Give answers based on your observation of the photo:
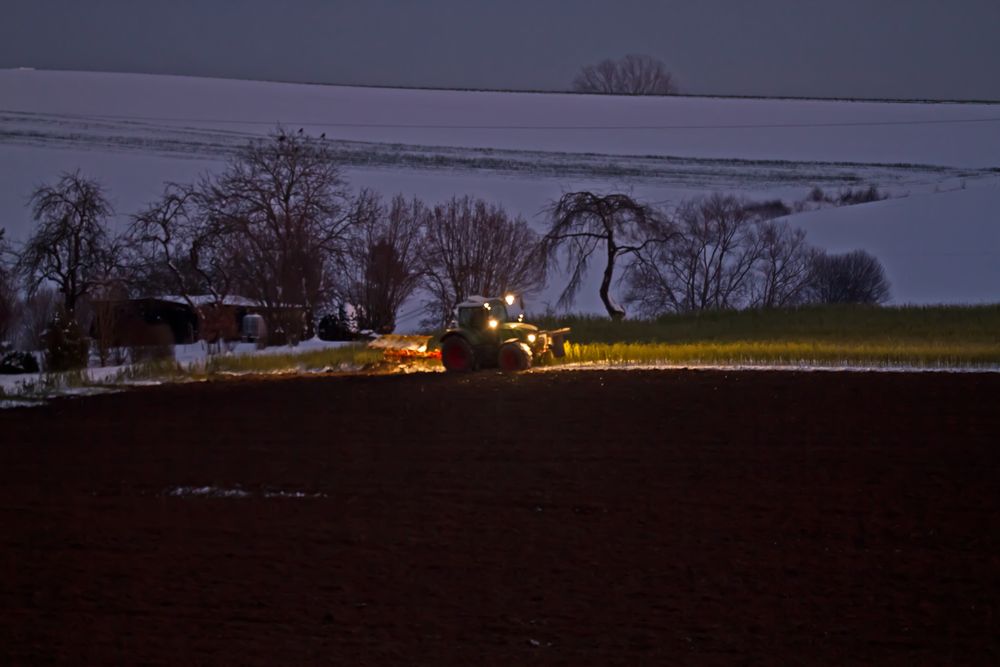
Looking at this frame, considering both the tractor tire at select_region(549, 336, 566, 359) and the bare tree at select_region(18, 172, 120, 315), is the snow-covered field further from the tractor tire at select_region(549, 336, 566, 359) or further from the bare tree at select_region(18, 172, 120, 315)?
the tractor tire at select_region(549, 336, 566, 359)

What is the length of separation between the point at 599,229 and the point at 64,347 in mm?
21736

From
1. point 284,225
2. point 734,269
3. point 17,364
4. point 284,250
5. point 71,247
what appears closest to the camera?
point 17,364

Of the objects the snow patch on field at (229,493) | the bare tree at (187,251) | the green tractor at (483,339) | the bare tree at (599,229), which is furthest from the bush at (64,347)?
the bare tree at (599,229)

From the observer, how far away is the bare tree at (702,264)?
47.8m

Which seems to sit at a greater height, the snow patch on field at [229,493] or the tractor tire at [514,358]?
the tractor tire at [514,358]

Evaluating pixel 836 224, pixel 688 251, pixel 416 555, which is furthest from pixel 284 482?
pixel 836 224

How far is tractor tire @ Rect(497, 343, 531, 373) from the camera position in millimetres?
24312

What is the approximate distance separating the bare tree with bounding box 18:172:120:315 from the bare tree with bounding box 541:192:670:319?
1649 cm

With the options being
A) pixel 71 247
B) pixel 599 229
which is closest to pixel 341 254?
pixel 71 247

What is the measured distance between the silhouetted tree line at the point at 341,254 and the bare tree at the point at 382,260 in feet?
0.21

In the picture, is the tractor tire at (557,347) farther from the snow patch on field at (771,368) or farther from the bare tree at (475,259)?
the bare tree at (475,259)

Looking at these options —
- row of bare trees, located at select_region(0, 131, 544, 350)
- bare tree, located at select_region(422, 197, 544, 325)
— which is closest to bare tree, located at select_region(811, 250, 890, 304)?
row of bare trees, located at select_region(0, 131, 544, 350)

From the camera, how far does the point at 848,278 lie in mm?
49219

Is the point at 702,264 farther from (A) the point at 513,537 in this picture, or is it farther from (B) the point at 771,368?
(A) the point at 513,537
